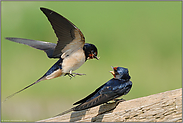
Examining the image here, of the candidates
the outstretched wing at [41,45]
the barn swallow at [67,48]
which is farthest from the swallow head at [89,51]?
the outstretched wing at [41,45]

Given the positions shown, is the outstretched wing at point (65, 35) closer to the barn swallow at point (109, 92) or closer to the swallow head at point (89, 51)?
the swallow head at point (89, 51)

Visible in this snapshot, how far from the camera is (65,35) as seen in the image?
2.29m

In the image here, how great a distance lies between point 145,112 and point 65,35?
982 millimetres

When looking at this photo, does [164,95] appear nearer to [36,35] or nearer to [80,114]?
[80,114]

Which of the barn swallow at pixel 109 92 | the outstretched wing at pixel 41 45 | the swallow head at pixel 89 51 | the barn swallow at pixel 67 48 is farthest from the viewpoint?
the outstretched wing at pixel 41 45

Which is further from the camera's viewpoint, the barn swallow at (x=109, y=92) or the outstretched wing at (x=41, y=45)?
the outstretched wing at (x=41, y=45)

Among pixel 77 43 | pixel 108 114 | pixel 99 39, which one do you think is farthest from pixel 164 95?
pixel 99 39

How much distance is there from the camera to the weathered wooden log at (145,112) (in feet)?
5.30

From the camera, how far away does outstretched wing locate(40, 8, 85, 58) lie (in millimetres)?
2062

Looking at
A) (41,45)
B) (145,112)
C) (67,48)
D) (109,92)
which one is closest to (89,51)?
(67,48)

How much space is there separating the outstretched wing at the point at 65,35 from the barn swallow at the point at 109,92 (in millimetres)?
422

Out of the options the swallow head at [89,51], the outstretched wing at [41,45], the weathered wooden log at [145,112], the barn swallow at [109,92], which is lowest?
the weathered wooden log at [145,112]

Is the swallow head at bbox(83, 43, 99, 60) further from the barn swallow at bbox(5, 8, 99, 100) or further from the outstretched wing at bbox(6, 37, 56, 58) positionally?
the outstretched wing at bbox(6, 37, 56, 58)

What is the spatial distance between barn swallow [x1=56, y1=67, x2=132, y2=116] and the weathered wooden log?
68mm
